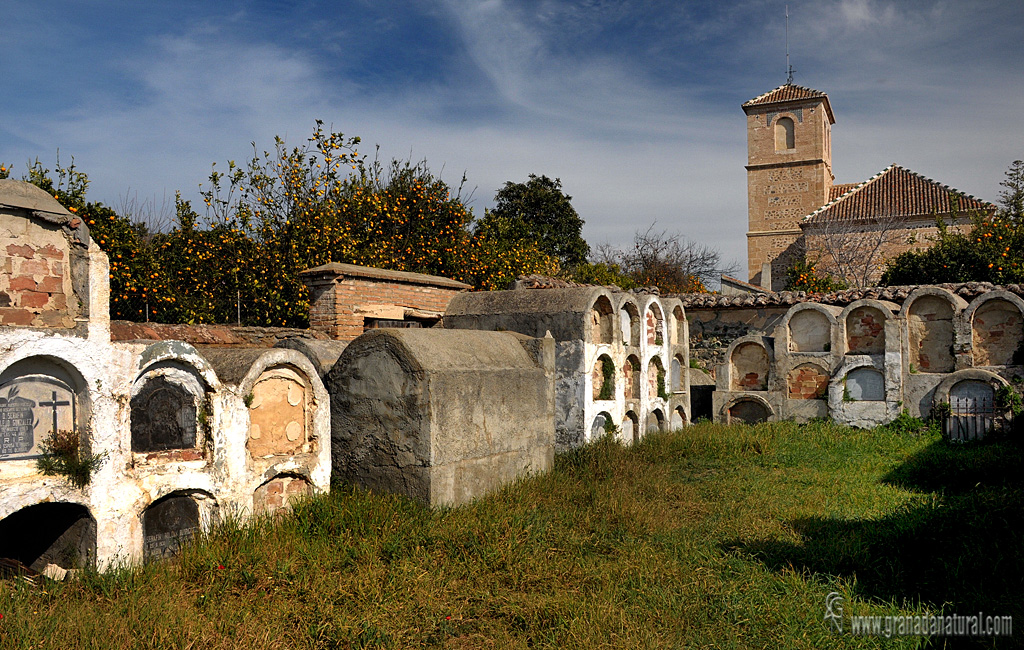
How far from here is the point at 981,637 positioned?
3389 mm

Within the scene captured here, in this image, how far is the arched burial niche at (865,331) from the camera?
9.82 m

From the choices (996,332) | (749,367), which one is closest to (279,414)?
(749,367)

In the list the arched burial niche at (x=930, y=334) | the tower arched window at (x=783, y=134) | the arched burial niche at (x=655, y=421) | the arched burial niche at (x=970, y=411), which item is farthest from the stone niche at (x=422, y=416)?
the tower arched window at (x=783, y=134)

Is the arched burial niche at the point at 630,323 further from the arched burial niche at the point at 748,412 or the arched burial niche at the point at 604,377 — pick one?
the arched burial niche at the point at 748,412

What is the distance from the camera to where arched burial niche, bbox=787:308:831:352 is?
33.4ft

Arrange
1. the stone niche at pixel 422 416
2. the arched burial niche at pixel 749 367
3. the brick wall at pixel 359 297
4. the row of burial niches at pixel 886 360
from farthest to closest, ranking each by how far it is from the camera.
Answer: the arched burial niche at pixel 749 367 < the row of burial niches at pixel 886 360 < the brick wall at pixel 359 297 < the stone niche at pixel 422 416

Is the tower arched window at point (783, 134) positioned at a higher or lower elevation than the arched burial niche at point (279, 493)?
higher

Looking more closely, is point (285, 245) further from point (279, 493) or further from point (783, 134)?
point (783, 134)

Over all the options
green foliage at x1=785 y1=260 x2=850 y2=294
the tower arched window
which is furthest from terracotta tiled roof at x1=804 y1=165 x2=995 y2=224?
green foliage at x1=785 y1=260 x2=850 y2=294

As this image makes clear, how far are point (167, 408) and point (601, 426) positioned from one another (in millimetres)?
4951

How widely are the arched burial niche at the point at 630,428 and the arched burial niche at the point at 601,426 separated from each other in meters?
0.46

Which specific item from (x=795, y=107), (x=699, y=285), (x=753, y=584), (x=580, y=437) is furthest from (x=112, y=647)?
(x=795, y=107)

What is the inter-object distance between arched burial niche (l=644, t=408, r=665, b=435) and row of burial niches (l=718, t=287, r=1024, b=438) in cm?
139

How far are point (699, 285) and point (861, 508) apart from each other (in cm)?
1622
